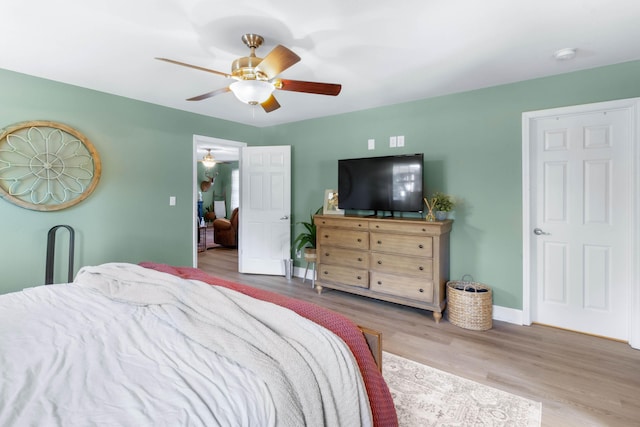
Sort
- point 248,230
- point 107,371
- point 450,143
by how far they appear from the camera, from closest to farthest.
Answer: point 107,371
point 450,143
point 248,230

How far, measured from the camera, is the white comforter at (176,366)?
88 centimetres

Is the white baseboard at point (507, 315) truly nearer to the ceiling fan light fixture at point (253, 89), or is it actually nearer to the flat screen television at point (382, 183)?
the flat screen television at point (382, 183)

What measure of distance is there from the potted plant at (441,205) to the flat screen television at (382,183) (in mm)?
140

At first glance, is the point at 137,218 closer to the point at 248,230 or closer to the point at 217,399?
the point at 248,230

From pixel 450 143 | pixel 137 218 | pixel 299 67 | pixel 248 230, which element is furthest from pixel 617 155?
pixel 137 218

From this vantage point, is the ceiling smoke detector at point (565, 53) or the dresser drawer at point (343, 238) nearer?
the ceiling smoke detector at point (565, 53)

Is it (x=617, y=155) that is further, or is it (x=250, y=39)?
(x=617, y=155)

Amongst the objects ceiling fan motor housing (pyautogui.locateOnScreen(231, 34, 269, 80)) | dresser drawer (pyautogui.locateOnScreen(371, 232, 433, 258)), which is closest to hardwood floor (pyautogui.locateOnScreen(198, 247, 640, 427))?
dresser drawer (pyautogui.locateOnScreen(371, 232, 433, 258))

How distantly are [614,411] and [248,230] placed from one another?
13.7 feet

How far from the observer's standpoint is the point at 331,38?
7.18 feet

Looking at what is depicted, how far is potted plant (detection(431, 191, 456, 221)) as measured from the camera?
3178mm

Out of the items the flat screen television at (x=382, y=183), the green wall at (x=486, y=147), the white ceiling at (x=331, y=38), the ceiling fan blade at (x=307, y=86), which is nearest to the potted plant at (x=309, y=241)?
the flat screen television at (x=382, y=183)

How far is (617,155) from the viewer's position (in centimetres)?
262

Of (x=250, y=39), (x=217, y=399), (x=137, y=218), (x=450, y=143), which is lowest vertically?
(x=217, y=399)
